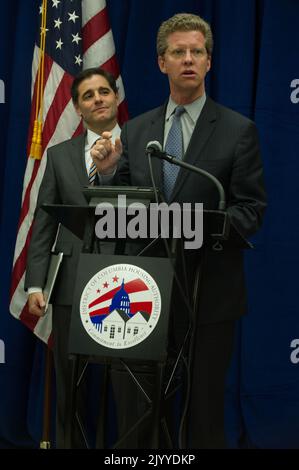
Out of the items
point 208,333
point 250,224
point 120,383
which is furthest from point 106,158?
point 120,383

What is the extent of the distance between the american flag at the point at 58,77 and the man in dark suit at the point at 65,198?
313mm

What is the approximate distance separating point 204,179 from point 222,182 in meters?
0.06

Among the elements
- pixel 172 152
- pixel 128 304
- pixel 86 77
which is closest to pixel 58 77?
pixel 86 77

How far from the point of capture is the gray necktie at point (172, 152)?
2.14m

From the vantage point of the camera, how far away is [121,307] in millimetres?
1754

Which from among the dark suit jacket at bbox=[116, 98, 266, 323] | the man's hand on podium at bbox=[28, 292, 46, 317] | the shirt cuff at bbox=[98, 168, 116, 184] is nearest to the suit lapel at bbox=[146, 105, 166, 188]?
the dark suit jacket at bbox=[116, 98, 266, 323]

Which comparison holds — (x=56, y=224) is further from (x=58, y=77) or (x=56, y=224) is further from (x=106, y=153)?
(x=106, y=153)

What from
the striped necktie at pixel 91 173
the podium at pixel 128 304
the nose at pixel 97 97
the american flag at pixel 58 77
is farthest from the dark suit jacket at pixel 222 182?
the american flag at pixel 58 77

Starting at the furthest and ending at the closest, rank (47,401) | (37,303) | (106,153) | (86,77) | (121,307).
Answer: (47,401), (86,77), (37,303), (106,153), (121,307)

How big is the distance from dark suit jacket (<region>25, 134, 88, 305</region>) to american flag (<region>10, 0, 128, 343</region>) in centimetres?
39

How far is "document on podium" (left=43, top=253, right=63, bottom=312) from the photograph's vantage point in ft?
9.01

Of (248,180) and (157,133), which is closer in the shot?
(248,180)

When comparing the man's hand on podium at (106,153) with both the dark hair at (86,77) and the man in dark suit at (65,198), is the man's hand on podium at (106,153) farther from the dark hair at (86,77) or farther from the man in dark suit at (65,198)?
the dark hair at (86,77)

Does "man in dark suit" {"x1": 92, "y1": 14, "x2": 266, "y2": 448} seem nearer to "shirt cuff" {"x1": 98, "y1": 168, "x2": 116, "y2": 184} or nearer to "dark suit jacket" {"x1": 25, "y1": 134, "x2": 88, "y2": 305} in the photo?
"shirt cuff" {"x1": 98, "y1": 168, "x2": 116, "y2": 184}
